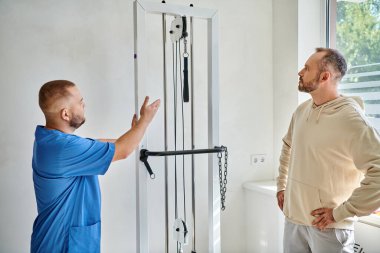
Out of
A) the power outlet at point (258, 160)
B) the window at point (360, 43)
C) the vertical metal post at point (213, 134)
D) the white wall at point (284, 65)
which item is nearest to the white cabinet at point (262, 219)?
the power outlet at point (258, 160)

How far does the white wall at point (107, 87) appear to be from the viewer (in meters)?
2.32

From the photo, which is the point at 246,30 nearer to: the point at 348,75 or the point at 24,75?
the point at 348,75

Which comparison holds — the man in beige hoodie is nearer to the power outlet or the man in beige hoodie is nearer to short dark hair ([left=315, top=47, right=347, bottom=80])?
short dark hair ([left=315, top=47, right=347, bottom=80])

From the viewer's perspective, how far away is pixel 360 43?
8.54ft

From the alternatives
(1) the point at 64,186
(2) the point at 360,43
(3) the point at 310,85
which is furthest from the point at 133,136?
(2) the point at 360,43

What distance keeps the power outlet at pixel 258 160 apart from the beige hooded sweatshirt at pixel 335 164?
3.18 ft

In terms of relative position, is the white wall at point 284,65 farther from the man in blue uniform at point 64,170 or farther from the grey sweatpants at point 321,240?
the man in blue uniform at point 64,170

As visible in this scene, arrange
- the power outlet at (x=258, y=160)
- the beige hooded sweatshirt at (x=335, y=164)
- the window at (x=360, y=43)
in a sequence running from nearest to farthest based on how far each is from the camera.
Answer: the beige hooded sweatshirt at (x=335, y=164) < the window at (x=360, y=43) < the power outlet at (x=258, y=160)

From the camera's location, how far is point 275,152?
10.2 ft

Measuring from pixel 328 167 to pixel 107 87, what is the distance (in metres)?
1.49

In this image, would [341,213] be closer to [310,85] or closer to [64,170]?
[310,85]

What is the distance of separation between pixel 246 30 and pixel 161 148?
1.16 meters

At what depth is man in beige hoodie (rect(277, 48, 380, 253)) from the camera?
65.9 inches

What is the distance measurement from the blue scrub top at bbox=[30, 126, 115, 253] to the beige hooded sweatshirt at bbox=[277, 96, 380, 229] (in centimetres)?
97
